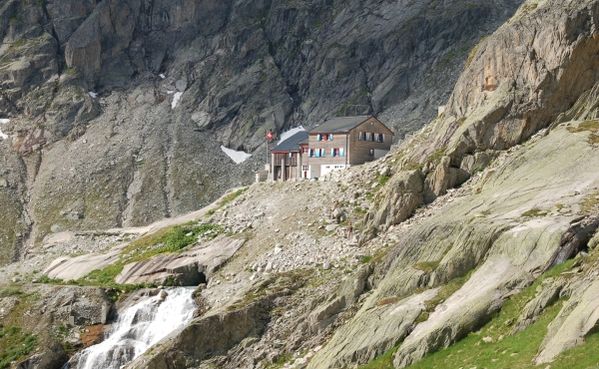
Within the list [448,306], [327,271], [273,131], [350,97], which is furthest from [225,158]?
[448,306]

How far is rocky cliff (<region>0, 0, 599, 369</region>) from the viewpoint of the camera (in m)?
47.6

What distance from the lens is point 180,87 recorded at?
7357 inches

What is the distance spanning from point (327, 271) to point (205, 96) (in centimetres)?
11373

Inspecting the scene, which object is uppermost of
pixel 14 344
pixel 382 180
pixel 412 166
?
pixel 412 166

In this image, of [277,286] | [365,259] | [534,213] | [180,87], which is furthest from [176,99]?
[534,213]

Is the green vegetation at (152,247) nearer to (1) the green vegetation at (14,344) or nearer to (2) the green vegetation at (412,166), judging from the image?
(1) the green vegetation at (14,344)

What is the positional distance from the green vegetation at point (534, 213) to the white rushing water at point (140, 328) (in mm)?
33457

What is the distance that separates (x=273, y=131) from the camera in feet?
562

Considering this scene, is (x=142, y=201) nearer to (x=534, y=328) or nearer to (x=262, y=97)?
(x=262, y=97)

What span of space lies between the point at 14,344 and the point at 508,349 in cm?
5041

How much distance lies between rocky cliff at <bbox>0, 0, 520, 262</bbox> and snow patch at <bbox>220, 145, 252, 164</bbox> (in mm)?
1327

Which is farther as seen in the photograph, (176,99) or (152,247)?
(176,99)

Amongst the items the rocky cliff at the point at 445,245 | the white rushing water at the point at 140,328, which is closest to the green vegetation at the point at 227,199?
the rocky cliff at the point at 445,245

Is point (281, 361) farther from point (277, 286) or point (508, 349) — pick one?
point (508, 349)
